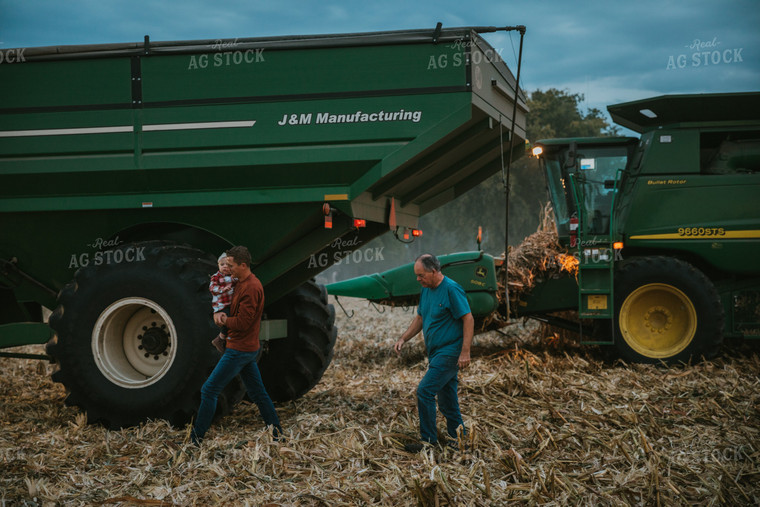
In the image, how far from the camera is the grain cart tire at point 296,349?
23.9 ft

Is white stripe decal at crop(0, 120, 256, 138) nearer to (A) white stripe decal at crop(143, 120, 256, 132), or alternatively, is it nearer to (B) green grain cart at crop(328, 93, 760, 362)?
(A) white stripe decal at crop(143, 120, 256, 132)

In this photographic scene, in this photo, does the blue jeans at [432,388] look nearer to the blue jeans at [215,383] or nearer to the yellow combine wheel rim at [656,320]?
the blue jeans at [215,383]

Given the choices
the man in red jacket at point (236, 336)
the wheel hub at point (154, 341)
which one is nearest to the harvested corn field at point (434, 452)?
the man in red jacket at point (236, 336)

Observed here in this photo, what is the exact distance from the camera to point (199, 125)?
6.21m

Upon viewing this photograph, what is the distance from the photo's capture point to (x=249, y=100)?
20.3ft

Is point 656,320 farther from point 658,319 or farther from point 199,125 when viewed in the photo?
point 199,125

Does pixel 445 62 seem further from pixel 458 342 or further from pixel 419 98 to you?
pixel 458 342

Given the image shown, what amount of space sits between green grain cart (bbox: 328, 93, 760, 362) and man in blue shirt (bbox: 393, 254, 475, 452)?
3859 millimetres

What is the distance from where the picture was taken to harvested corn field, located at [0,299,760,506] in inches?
→ 167

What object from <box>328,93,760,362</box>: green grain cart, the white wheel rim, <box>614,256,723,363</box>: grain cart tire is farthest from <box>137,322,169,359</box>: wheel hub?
<box>614,256,723,363</box>: grain cart tire

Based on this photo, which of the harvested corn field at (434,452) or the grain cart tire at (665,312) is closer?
the harvested corn field at (434,452)

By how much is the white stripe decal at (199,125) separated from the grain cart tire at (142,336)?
39.6 inches

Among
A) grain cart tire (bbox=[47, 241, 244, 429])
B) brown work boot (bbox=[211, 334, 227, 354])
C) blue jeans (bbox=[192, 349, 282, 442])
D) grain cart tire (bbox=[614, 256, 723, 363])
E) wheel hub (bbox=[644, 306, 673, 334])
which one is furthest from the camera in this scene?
wheel hub (bbox=[644, 306, 673, 334])

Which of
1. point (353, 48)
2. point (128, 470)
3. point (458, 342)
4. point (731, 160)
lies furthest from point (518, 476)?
point (731, 160)
